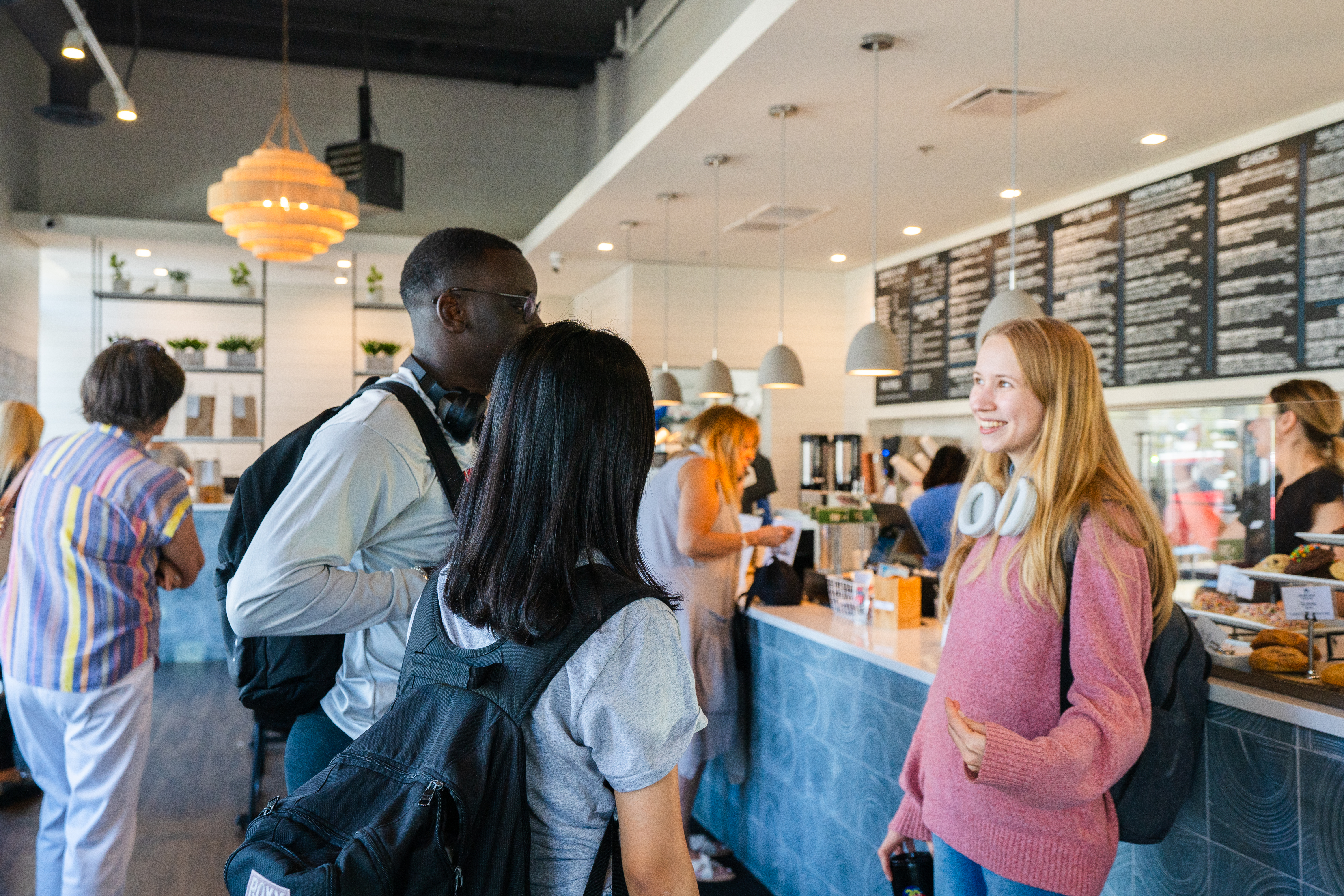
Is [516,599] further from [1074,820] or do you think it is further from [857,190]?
[857,190]

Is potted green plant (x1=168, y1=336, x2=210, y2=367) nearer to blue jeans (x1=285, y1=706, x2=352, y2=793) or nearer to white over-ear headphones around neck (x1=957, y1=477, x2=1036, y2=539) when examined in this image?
blue jeans (x1=285, y1=706, x2=352, y2=793)

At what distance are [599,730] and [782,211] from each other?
4.97 m

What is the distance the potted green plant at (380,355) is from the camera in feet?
24.5

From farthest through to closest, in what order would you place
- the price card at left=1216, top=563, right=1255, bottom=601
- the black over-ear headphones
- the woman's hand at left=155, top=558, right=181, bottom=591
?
the woman's hand at left=155, top=558, right=181, bottom=591 → the price card at left=1216, top=563, right=1255, bottom=601 → the black over-ear headphones

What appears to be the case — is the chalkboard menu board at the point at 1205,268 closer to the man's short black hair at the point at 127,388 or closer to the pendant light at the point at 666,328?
the pendant light at the point at 666,328

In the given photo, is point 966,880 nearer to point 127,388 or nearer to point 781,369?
point 127,388

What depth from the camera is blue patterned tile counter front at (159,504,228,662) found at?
21.5 feet

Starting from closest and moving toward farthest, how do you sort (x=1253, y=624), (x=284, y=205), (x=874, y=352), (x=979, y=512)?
1. (x=979, y=512)
2. (x=1253, y=624)
3. (x=874, y=352)
4. (x=284, y=205)

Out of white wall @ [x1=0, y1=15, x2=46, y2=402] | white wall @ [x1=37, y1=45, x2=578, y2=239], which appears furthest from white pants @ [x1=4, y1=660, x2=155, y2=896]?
white wall @ [x1=37, y1=45, x2=578, y2=239]

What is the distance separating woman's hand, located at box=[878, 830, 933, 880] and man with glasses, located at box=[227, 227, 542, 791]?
994mm

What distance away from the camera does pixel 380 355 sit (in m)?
7.67

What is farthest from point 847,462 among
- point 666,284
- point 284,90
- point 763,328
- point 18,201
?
point 18,201

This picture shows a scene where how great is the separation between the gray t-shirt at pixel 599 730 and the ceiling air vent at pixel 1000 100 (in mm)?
3368

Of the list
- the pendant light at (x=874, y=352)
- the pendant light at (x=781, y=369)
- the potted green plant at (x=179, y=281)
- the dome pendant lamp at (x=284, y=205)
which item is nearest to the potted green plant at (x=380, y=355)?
the potted green plant at (x=179, y=281)
